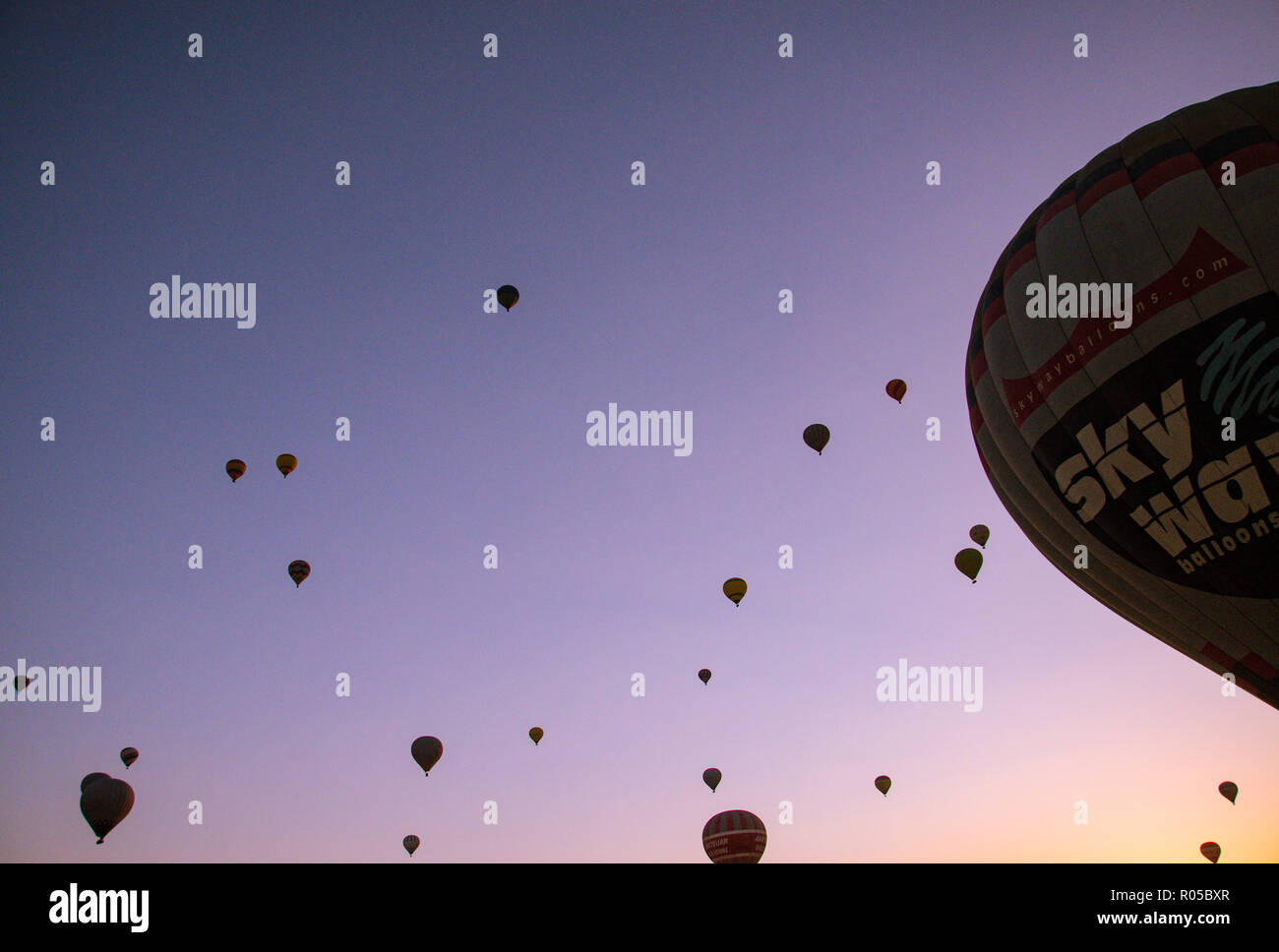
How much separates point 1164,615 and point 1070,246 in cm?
423

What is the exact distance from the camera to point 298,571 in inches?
704

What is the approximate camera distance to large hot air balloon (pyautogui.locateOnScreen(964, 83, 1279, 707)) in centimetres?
885

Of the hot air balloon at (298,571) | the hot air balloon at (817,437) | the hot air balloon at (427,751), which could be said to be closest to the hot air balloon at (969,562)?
the hot air balloon at (817,437)

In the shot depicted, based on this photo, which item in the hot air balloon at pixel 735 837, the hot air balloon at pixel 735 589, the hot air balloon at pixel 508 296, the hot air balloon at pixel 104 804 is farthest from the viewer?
the hot air balloon at pixel 735 837

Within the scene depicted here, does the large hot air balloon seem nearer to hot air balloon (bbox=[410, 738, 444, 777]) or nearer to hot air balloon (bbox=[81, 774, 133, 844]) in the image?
hot air balloon (bbox=[410, 738, 444, 777])

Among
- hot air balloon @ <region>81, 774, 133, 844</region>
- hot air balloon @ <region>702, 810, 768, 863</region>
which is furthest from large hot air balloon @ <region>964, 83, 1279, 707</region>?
hot air balloon @ <region>81, 774, 133, 844</region>

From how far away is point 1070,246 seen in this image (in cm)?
1016

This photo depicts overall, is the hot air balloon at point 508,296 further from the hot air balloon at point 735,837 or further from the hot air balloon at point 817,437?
the hot air balloon at point 735,837

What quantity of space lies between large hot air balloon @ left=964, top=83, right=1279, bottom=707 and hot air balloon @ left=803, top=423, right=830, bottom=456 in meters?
4.63

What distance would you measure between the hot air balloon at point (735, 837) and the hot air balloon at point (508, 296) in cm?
1288

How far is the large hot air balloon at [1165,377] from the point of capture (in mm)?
Answer: 8852
